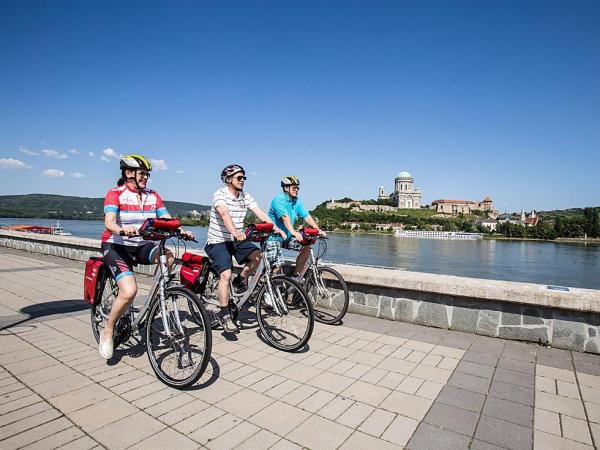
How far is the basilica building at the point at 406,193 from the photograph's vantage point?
16150cm

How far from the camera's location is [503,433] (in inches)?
94.5

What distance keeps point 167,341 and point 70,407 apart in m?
0.72

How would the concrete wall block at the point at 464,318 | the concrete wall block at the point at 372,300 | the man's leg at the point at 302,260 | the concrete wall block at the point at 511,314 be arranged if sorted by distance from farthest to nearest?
the concrete wall block at the point at 372,300 → the man's leg at the point at 302,260 → the concrete wall block at the point at 464,318 → the concrete wall block at the point at 511,314

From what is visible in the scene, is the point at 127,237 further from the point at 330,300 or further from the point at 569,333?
the point at 569,333

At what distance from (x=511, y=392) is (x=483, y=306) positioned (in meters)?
1.48

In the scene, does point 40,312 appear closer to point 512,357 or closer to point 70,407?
point 70,407

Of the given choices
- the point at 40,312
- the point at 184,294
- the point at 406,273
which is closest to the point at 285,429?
the point at 184,294

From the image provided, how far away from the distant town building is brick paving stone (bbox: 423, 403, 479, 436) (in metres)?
167

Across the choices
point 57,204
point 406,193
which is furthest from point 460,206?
point 57,204

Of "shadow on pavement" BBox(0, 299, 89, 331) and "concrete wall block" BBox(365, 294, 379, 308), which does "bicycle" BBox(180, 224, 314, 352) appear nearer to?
"concrete wall block" BBox(365, 294, 379, 308)

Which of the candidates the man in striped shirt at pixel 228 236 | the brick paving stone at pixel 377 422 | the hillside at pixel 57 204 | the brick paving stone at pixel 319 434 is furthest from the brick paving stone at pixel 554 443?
the hillside at pixel 57 204

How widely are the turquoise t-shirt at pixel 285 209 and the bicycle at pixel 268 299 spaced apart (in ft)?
2.87

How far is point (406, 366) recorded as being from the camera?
345 cm

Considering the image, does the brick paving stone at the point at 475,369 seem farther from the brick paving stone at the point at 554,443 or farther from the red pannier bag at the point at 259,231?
the red pannier bag at the point at 259,231
